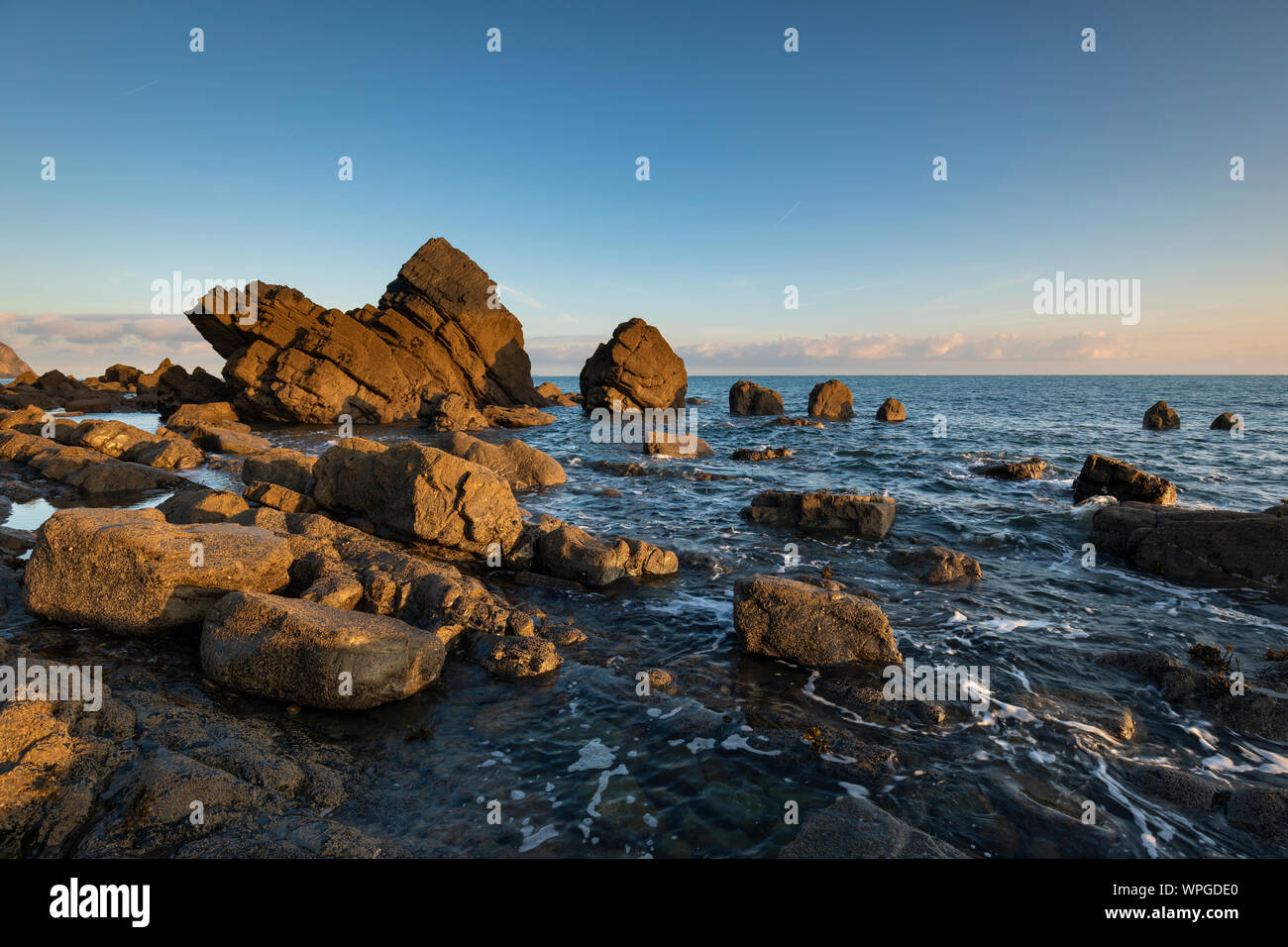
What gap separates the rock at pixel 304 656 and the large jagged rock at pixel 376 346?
1740 inches

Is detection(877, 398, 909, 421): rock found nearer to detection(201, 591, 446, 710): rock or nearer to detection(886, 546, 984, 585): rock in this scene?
detection(886, 546, 984, 585): rock

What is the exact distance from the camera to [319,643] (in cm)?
730

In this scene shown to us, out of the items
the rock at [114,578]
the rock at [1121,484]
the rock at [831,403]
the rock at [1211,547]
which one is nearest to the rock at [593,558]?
the rock at [114,578]

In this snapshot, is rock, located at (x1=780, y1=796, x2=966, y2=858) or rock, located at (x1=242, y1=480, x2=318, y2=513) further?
rock, located at (x1=242, y1=480, x2=318, y2=513)

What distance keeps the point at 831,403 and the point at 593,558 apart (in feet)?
181

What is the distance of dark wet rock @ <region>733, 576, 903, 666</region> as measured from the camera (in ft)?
30.7

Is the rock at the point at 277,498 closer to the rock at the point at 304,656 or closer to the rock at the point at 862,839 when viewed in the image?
the rock at the point at 304,656

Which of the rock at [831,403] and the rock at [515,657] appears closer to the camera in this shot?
the rock at [515,657]

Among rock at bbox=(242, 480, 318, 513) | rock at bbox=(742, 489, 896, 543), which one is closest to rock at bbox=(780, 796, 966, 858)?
rock at bbox=(742, 489, 896, 543)

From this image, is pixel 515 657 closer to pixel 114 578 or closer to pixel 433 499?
pixel 433 499

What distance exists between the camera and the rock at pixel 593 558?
12.7 metres

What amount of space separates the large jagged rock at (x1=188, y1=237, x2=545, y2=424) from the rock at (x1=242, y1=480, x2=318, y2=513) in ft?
117
